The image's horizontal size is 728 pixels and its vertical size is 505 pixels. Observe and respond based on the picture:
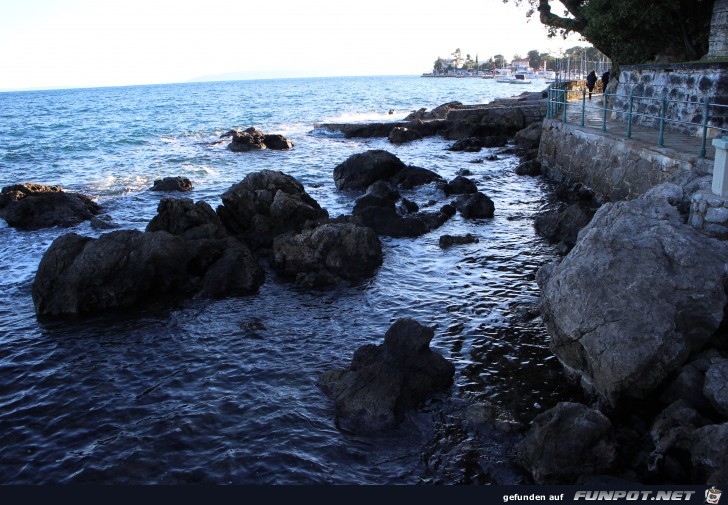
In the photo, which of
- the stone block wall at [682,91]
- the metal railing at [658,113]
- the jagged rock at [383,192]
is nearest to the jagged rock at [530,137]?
the metal railing at [658,113]

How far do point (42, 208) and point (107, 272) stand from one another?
9.66 meters

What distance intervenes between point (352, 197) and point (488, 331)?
12727 mm

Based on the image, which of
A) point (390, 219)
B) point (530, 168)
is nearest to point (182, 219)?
point (390, 219)

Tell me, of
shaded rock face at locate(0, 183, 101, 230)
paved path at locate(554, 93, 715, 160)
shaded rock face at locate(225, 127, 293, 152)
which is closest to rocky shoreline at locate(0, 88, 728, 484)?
paved path at locate(554, 93, 715, 160)

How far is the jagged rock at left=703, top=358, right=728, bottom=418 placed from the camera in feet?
22.9

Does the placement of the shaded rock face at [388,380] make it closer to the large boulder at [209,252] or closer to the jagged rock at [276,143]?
the large boulder at [209,252]

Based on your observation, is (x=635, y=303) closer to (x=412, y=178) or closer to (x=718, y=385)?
(x=718, y=385)

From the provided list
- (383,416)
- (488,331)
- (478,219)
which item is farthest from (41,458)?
(478,219)

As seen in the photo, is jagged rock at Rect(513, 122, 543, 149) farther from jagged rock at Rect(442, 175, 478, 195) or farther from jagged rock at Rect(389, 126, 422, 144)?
jagged rock at Rect(442, 175, 478, 195)

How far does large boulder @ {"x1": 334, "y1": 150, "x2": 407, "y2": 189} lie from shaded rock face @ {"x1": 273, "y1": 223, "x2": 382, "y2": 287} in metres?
9.59

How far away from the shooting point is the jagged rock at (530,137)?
3188 centimetres

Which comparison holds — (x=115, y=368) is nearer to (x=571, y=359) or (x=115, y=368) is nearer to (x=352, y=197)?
(x=571, y=359)

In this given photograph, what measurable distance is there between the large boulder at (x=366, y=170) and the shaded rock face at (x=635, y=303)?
15367 mm

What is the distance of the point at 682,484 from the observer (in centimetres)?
632
